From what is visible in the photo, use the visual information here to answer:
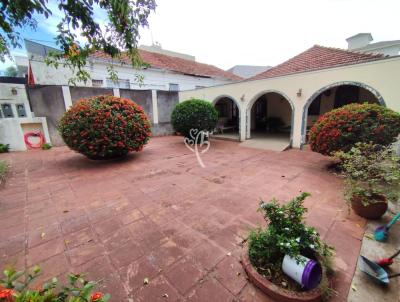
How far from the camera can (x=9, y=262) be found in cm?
195

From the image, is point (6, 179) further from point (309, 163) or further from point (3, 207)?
point (309, 163)

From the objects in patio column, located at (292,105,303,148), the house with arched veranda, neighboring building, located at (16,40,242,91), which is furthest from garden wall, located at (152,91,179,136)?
patio column, located at (292,105,303,148)

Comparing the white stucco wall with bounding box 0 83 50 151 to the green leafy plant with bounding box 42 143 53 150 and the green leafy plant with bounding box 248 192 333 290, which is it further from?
the green leafy plant with bounding box 248 192 333 290

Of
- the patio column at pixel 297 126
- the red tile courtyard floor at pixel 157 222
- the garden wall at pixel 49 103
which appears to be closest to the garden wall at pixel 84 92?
the garden wall at pixel 49 103

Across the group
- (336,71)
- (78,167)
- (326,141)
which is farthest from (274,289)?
(336,71)

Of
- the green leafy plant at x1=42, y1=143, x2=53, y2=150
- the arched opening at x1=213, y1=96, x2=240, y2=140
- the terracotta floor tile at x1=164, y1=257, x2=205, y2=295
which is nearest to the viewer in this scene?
the terracotta floor tile at x1=164, y1=257, x2=205, y2=295

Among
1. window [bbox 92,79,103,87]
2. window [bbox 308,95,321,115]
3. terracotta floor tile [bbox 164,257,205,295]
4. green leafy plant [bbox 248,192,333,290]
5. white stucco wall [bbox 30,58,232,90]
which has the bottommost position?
terracotta floor tile [bbox 164,257,205,295]

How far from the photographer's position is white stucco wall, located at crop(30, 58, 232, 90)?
9180mm

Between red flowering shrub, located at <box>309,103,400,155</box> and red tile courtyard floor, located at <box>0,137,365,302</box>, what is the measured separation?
0.81 meters

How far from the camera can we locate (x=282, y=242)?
1.65 metres

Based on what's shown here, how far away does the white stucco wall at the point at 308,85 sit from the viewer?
5.04 m

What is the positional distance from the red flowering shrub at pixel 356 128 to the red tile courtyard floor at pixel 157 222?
0.81m

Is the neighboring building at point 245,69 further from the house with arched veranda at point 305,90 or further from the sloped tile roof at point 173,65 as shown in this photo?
the house with arched veranda at point 305,90

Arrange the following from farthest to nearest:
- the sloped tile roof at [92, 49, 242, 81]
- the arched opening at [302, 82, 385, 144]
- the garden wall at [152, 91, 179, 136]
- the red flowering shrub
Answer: the sloped tile roof at [92, 49, 242, 81], the garden wall at [152, 91, 179, 136], the arched opening at [302, 82, 385, 144], the red flowering shrub
